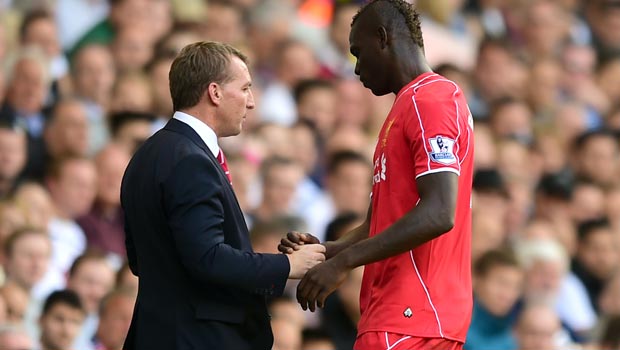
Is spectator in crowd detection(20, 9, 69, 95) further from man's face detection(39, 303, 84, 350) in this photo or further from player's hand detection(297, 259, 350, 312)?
player's hand detection(297, 259, 350, 312)

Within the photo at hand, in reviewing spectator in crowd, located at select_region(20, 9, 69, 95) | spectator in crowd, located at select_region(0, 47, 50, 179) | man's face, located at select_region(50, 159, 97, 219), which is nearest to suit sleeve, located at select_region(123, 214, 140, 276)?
man's face, located at select_region(50, 159, 97, 219)

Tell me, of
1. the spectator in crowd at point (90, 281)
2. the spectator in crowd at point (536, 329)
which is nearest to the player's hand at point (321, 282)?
the spectator in crowd at point (90, 281)

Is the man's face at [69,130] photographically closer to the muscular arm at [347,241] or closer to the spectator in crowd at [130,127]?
the spectator in crowd at [130,127]

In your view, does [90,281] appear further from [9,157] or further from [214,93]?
[214,93]

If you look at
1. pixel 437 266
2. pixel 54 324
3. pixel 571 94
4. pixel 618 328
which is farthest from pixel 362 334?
pixel 571 94

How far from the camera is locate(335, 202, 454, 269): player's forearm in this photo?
491 centimetres

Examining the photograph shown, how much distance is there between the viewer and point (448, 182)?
4.95m

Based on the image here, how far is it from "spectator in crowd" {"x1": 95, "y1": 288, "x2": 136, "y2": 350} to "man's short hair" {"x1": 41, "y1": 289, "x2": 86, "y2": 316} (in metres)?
0.14

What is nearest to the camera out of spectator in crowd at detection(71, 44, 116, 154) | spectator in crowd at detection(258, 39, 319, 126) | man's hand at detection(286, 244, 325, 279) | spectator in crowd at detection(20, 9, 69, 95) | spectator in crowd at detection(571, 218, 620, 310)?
man's hand at detection(286, 244, 325, 279)

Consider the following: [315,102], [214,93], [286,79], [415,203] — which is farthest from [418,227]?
[286,79]

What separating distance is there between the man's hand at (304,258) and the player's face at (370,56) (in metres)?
0.65

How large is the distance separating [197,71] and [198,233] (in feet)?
2.11

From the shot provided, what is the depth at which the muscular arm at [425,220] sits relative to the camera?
16.1 ft

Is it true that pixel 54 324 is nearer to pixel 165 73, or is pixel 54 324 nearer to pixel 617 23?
→ pixel 165 73
